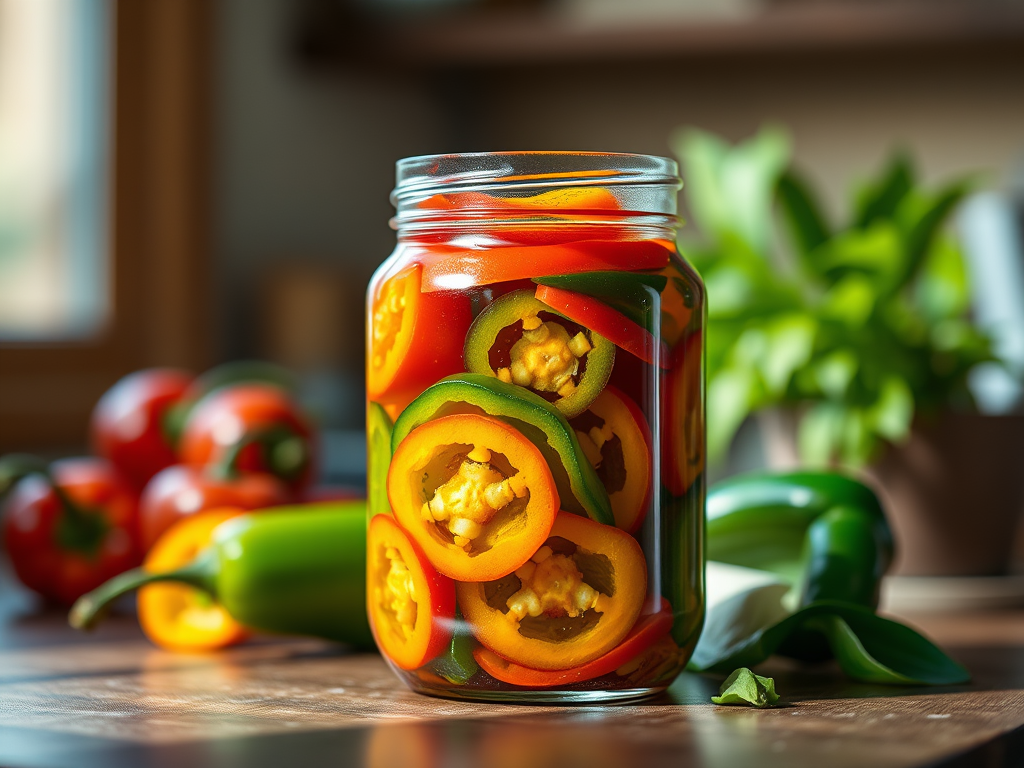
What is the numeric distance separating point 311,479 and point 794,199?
469 millimetres

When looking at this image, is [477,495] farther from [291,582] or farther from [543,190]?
[291,582]

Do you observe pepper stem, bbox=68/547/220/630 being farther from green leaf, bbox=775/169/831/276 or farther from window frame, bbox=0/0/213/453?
window frame, bbox=0/0/213/453

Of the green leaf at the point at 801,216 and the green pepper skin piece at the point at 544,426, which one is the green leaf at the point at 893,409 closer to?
the green leaf at the point at 801,216

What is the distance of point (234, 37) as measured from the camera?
8.63ft

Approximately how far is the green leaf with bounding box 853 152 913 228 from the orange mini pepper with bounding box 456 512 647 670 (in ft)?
2.10

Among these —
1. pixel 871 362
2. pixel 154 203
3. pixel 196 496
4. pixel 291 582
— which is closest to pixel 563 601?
pixel 291 582

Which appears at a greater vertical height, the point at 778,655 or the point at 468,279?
the point at 468,279

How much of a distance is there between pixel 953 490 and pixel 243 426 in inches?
22.3

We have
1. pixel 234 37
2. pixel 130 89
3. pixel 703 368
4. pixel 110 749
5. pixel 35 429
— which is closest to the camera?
pixel 110 749

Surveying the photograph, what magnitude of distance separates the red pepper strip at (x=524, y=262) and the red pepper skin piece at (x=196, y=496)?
395mm

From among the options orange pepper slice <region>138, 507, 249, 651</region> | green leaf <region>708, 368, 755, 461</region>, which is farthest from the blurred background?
orange pepper slice <region>138, 507, 249, 651</region>

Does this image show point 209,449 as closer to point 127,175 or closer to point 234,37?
point 127,175

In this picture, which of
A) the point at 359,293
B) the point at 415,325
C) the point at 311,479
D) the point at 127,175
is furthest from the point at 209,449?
the point at 359,293

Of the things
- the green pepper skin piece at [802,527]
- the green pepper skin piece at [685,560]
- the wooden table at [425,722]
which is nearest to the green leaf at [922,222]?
the green pepper skin piece at [802,527]
